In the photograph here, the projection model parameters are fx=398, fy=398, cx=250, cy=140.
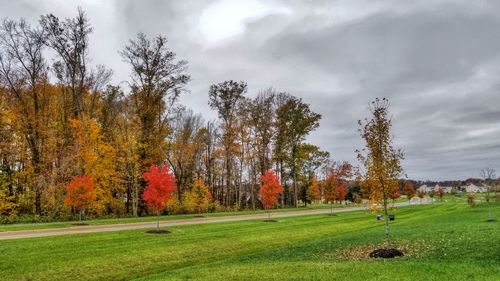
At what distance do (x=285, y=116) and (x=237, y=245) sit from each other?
4242 cm

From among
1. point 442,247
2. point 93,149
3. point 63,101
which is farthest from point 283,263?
point 63,101

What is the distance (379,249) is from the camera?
53.0ft

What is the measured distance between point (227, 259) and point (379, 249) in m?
6.52

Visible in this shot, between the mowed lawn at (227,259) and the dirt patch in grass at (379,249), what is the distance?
0.13ft

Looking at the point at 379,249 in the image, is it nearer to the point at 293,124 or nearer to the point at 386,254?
the point at 386,254

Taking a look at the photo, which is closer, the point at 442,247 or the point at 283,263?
the point at 283,263

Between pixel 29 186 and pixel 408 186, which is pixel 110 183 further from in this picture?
pixel 408 186

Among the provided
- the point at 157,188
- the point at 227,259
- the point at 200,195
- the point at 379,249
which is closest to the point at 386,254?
the point at 379,249

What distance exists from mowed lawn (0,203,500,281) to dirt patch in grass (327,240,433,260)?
0.04 meters

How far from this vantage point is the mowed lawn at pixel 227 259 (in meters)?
11.9

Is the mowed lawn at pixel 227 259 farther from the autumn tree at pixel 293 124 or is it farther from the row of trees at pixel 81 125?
the autumn tree at pixel 293 124

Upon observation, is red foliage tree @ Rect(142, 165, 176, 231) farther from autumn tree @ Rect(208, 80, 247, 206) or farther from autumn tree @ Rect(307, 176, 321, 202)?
autumn tree @ Rect(307, 176, 321, 202)

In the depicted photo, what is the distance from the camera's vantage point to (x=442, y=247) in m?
16.1

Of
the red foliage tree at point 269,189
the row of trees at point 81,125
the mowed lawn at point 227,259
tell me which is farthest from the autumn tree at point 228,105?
the mowed lawn at point 227,259
